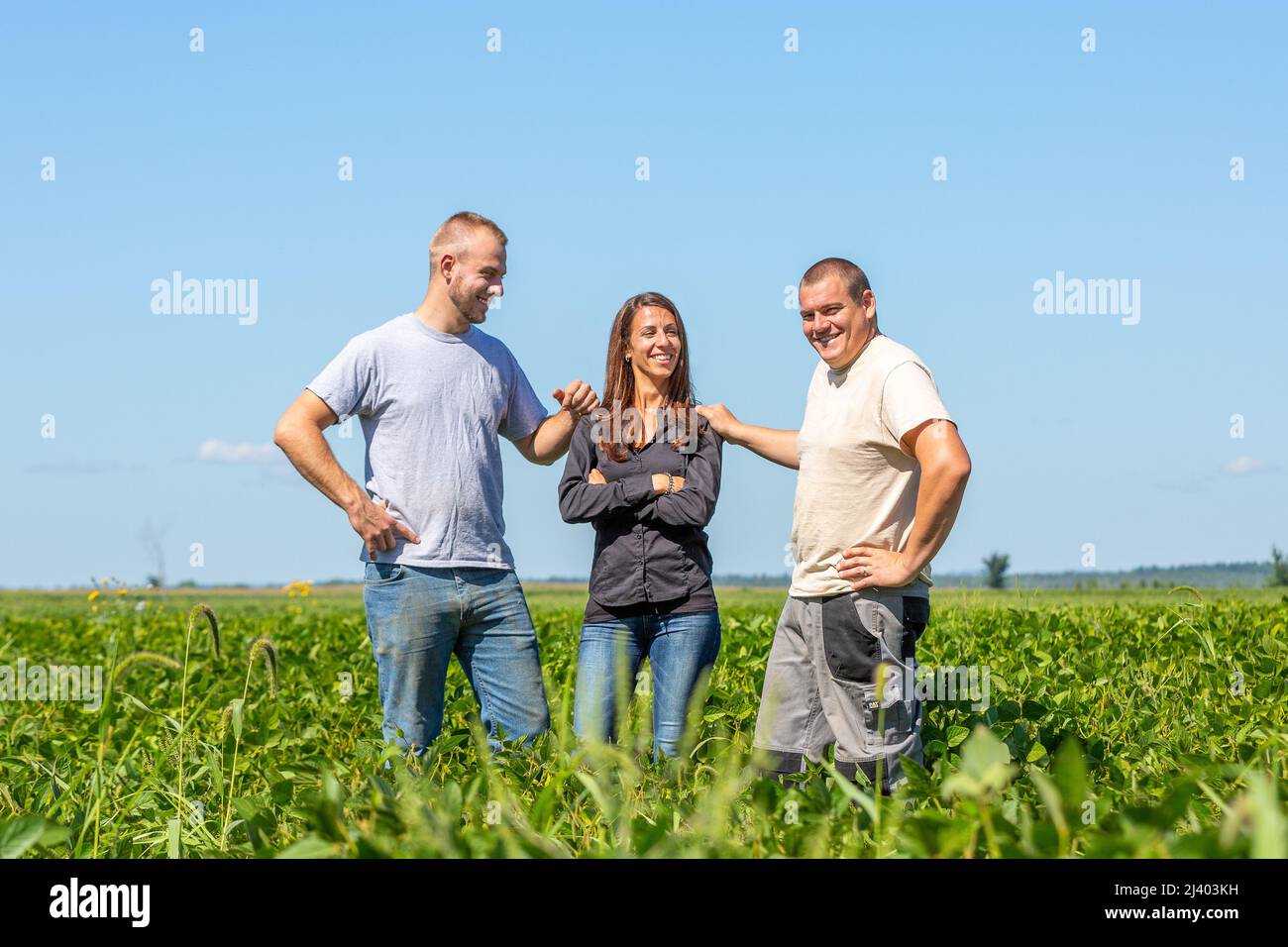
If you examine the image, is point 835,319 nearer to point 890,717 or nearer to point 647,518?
point 647,518

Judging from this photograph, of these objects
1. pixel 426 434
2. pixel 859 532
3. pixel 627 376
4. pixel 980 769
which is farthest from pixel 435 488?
pixel 980 769

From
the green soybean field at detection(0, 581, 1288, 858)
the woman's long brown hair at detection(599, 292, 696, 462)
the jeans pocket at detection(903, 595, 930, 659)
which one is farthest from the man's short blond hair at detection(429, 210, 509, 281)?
the jeans pocket at detection(903, 595, 930, 659)

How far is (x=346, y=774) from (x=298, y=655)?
19.3 ft

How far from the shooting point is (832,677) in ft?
14.4

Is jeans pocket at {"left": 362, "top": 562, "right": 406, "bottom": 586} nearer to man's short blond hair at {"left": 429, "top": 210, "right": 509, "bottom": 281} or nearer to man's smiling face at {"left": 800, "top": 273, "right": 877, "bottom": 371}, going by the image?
man's short blond hair at {"left": 429, "top": 210, "right": 509, "bottom": 281}

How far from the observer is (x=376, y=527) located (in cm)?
498

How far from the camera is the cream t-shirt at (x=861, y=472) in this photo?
431cm

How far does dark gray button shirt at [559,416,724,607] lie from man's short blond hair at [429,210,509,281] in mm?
1099

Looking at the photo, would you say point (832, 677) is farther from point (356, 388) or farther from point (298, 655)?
point (298, 655)

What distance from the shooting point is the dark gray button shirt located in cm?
513

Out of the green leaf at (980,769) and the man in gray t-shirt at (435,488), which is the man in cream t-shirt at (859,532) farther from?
the green leaf at (980,769)

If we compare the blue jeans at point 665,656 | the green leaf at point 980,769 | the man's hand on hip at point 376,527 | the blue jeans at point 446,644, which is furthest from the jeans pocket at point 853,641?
the green leaf at point 980,769

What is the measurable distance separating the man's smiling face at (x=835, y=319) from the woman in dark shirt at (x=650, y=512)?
919 mm
